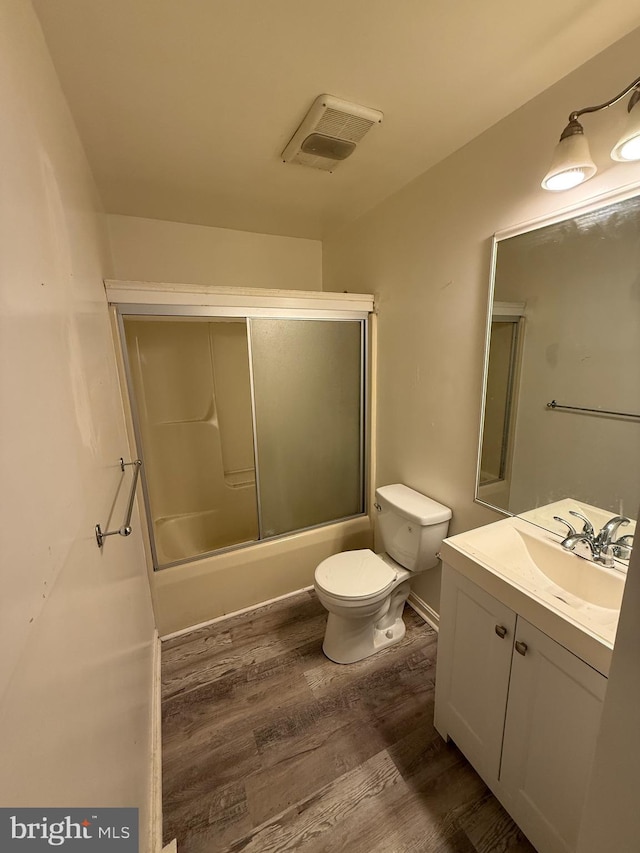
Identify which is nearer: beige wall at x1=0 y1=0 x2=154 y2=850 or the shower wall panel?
beige wall at x1=0 y1=0 x2=154 y2=850

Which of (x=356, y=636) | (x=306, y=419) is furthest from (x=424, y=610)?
(x=306, y=419)

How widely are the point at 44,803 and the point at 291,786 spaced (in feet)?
3.85

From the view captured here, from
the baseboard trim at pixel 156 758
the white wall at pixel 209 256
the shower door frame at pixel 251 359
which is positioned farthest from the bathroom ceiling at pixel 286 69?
the baseboard trim at pixel 156 758

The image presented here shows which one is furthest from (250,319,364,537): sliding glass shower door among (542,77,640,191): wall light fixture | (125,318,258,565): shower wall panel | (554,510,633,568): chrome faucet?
(554,510,633,568): chrome faucet

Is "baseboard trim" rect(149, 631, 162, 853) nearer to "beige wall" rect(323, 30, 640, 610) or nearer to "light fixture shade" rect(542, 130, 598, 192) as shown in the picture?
"beige wall" rect(323, 30, 640, 610)

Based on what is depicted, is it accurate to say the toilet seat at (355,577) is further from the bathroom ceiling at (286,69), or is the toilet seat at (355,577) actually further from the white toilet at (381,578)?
the bathroom ceiling at (286,69)

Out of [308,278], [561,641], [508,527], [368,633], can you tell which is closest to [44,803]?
[561,641]

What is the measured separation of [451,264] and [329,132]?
0.76 meters

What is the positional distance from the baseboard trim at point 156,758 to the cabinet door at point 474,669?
3.49ft

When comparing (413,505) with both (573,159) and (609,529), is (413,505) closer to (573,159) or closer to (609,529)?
(609,529)

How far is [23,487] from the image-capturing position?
0.51 meters

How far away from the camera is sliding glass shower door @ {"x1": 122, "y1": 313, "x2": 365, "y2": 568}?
206 cm

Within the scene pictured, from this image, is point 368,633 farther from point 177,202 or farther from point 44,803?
point 177,202

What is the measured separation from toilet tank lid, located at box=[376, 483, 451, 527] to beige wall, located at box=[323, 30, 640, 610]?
55 mm
